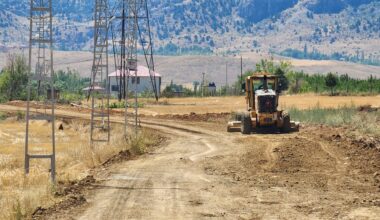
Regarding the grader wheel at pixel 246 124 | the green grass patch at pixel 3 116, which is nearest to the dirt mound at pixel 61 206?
the grader wheel at pixel 246 124

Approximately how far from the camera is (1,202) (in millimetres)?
20969

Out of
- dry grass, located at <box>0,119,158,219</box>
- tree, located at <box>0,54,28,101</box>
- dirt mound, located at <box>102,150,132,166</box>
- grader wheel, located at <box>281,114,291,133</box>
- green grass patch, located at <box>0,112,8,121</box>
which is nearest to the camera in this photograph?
dry grass, located at <box>0,119,158,219</box>

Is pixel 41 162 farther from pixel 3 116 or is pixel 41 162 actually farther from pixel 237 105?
pixel 237 105

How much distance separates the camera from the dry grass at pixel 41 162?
2078 centimetres

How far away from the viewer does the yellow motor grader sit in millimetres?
A: 44156

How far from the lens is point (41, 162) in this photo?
3622 cm

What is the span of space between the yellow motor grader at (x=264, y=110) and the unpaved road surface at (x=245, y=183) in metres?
4.50

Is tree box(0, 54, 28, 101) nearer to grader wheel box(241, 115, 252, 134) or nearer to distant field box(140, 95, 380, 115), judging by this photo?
distant field box(140, 95, 380, 115)

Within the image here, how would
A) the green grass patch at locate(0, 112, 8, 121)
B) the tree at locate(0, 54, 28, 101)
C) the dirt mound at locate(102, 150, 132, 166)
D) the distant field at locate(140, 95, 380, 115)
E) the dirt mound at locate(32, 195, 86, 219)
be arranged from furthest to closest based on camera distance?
the tree at locate(0, 54, 28, 101) < the distant field at locate(140, 95, 380, 115) < the green grass patch at locate(0, 112, 8, 121) < the dirt mound at locate(102, 150, 132, 166) < the dirt mound at locate(32, 195, 86, 219)

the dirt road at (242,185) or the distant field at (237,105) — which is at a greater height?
the distant field at (237,105)

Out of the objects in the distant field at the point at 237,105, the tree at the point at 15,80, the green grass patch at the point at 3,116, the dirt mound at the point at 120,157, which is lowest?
the green grass patch at the point at 3,116

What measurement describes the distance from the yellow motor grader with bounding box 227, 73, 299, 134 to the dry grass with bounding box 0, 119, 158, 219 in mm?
4778

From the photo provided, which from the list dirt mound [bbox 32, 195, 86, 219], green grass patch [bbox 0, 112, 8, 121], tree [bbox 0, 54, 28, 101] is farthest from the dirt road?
tree [bbox 0, 54, 28, 101]

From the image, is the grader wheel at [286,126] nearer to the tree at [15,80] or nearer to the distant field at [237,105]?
the distant field at [237,105]
